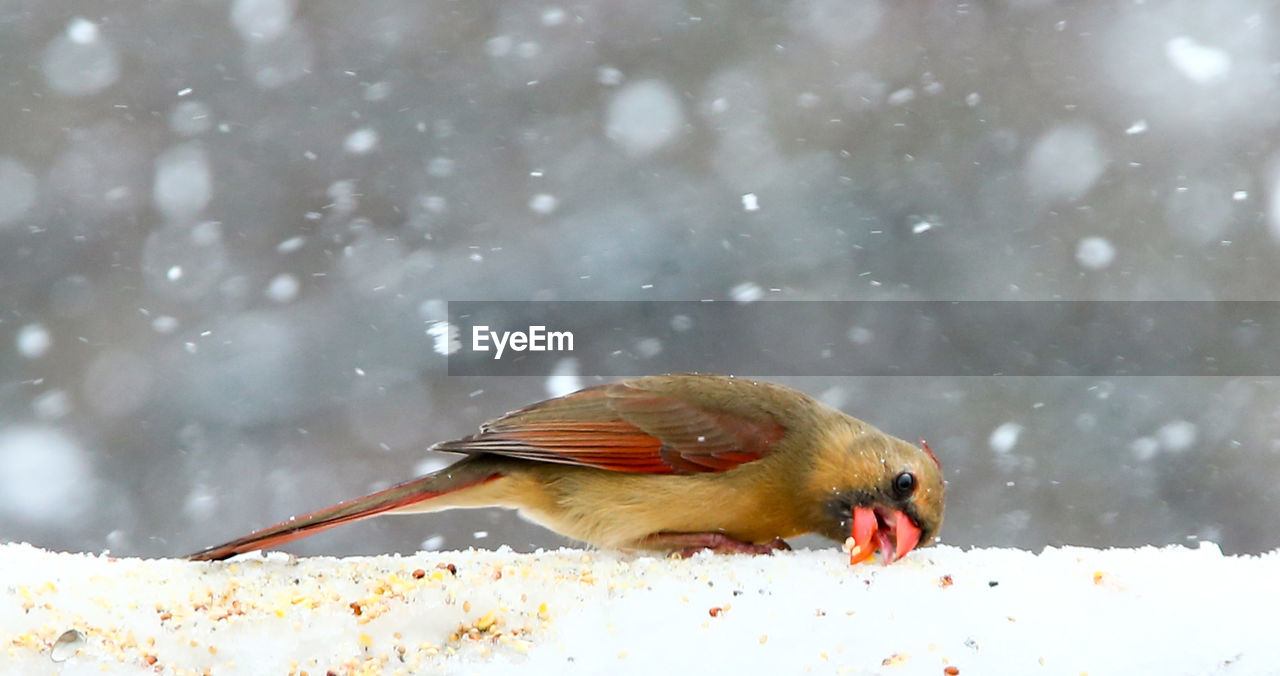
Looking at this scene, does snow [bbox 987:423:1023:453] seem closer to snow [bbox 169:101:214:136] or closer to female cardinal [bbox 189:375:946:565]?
female cardinal [bbox 189:375:946:565]

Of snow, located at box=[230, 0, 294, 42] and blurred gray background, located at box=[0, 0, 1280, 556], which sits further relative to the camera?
snow, located at box=[230, 0, 294, 42]

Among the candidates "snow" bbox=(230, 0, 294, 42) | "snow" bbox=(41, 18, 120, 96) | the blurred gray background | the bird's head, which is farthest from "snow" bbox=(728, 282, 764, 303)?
"snow" bbox=(41, 18, 120, 96)

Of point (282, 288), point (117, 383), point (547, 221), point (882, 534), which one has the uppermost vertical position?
point (547, 221)

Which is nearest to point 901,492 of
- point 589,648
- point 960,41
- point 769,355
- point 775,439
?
point 775,439

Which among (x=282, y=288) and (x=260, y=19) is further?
(x=260, y=19)

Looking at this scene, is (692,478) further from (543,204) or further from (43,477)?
(43,477)

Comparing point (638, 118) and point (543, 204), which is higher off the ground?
point (638, 118)

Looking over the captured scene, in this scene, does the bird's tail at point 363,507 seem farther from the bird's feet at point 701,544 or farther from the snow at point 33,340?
the snow at point 33,340

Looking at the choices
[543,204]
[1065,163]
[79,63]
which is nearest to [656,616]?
[543,204]
